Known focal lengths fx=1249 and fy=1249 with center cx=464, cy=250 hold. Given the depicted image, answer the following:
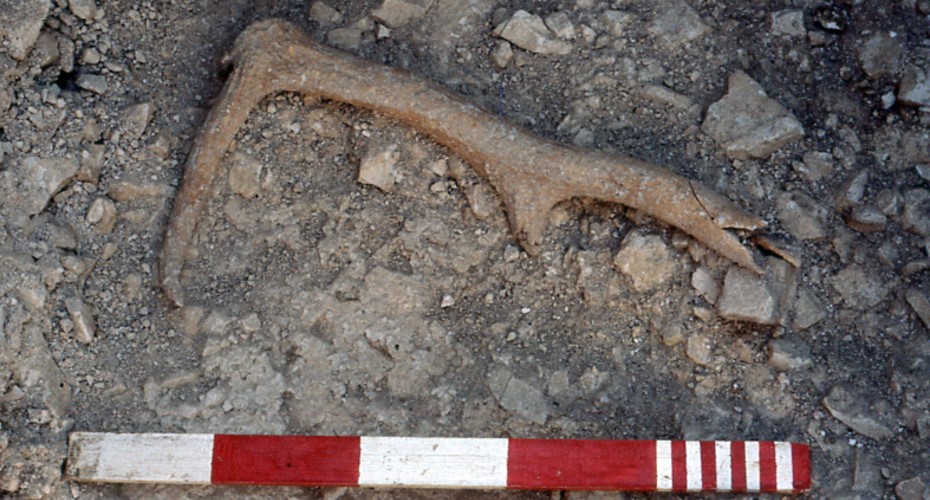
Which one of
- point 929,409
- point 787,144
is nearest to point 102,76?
point 787,144

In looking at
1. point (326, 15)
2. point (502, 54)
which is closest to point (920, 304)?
point (502, 54)

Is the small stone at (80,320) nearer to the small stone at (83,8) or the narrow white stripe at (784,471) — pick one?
the small stone at (83,8)

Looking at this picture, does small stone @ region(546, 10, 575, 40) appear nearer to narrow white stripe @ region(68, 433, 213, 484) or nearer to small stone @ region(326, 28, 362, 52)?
small stone @ region(326, 28, 362, 52)

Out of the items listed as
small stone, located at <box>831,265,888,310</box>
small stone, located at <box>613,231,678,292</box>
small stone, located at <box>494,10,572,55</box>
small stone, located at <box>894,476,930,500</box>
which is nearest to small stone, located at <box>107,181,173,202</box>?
small stone, located at <box>494,10,572,55</box>

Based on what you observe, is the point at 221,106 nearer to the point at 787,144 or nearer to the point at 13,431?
the point at 13,431

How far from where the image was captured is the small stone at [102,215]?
4.60 metres

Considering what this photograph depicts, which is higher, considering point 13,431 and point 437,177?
point 437,177

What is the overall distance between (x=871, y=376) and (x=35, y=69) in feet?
10.6

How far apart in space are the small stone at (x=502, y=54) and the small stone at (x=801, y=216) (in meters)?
1.14

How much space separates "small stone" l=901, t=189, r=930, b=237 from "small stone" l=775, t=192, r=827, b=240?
28 cm

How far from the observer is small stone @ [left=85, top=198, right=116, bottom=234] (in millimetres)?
4602

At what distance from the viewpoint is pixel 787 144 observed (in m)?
4.63

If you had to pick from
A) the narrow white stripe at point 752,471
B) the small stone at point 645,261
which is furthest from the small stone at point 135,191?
the narrow white stripe at point 752,471

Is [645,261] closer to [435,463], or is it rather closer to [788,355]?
[788,355]
